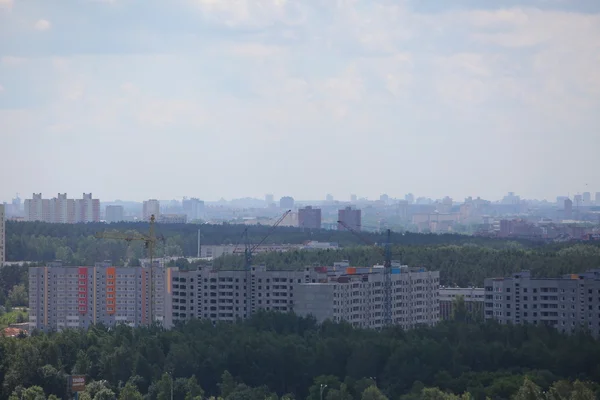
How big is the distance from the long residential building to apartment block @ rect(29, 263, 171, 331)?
541cm

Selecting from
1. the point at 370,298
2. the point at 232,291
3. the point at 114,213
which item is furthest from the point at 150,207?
the point at 370,298

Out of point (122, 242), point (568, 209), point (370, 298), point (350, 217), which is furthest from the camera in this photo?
point (568, 209)

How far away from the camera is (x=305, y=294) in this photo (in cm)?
3809

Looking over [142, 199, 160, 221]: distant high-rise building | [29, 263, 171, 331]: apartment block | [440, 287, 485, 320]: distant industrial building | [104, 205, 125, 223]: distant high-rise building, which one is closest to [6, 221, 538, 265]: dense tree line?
[29, 263, 171, 331]: apartment block

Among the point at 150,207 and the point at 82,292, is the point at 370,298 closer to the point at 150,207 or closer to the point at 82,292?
the point at 82,292

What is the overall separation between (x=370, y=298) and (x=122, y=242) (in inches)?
1158

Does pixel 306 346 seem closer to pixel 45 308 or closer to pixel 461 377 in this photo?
pixel 461 377

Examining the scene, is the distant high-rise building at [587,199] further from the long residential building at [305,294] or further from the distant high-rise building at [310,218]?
the long residential building at [305,294]

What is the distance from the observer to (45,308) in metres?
46.7

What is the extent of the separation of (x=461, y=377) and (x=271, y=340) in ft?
18.1

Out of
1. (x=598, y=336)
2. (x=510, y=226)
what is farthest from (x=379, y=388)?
(x=510, y=226)

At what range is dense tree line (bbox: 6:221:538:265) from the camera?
6562cm

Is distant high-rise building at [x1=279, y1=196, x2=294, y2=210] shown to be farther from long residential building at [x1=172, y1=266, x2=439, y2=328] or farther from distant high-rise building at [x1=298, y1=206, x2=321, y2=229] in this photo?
long residential building at [x1=172, y1=266, x2=439, y2=328]

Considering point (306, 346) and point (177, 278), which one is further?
point (177, 278)
